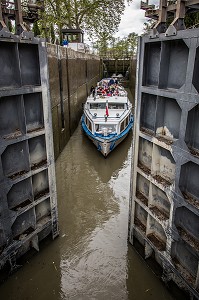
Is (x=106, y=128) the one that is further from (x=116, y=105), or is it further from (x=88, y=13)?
(x=88, y=13)

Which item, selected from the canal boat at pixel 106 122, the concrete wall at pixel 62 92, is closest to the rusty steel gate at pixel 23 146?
the concrete wall at pixel 62 92

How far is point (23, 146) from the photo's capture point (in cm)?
495

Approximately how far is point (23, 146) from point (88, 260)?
9.93ft

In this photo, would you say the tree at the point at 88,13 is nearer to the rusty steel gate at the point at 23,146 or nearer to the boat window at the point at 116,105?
the boat window at the point at 116,105

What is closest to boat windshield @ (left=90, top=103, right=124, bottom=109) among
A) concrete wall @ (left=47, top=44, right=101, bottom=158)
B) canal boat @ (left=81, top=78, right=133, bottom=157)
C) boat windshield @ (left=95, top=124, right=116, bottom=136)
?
canal boat @ (left=81, top=78, right=133, bottom=157)

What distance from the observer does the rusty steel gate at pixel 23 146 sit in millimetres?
4419

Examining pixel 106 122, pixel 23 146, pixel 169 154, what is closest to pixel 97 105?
pixel 106 122

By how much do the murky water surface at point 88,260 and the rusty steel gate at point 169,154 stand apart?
23.6 inches

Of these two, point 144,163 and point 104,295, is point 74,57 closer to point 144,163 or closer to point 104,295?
point 144,163

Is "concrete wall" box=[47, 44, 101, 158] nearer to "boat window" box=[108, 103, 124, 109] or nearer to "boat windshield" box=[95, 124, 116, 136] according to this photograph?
"boat windshield" box=[95, 124, 116, 136]

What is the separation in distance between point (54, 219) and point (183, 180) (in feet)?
11.0

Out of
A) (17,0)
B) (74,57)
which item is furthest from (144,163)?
(74,57)

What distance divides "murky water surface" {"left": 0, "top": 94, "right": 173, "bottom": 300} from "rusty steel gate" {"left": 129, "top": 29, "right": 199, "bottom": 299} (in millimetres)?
599

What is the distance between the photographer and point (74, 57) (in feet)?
47.9
